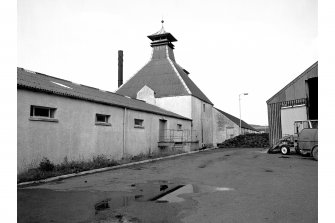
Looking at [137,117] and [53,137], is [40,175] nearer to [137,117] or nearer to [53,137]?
[53,137]

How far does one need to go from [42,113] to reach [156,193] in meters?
6.97

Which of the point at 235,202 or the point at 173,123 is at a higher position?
the point at 173,123

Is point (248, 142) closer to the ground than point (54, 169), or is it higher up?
closer to the ground

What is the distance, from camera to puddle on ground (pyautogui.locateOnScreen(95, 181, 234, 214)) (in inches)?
214

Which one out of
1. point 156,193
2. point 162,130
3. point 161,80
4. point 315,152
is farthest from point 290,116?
point 156,193

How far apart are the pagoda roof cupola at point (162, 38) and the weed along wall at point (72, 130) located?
20.1m

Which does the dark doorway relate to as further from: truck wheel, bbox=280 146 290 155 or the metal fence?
the metal fence

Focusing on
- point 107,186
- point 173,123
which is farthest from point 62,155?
point 173,123

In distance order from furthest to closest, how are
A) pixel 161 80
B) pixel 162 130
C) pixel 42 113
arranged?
pixel 161 80, pixel 162 130, pixel 42 113

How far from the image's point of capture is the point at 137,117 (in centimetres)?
1744

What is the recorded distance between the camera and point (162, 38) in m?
36.2

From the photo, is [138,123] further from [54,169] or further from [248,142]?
[248,142]

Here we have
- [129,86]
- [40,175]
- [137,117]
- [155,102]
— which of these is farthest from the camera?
[129,86]

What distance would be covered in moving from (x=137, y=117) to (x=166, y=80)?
1425 centimetres
